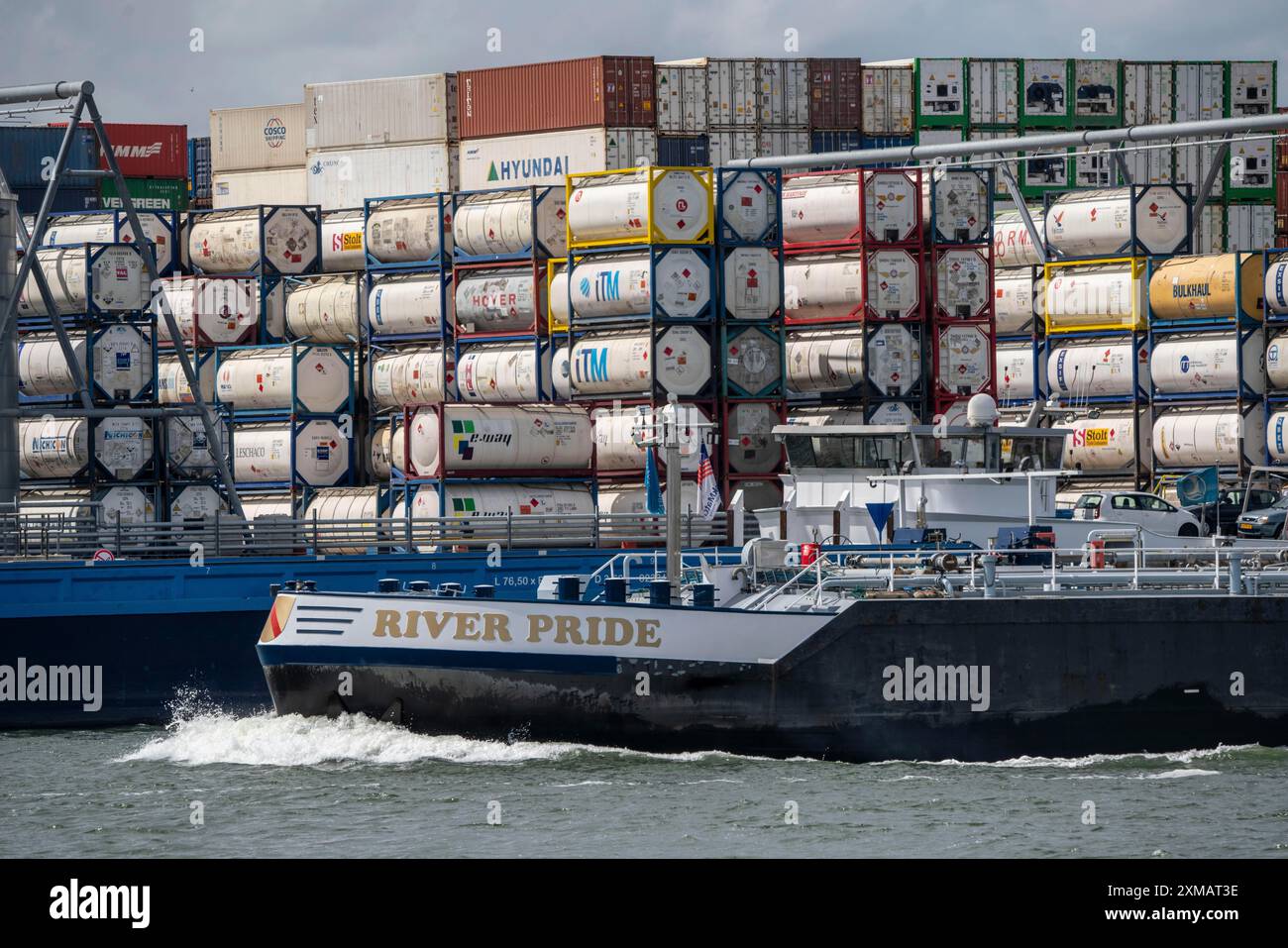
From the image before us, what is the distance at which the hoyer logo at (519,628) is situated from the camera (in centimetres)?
2572

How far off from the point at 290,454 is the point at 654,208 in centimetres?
1249

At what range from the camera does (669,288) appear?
43938 millimetres

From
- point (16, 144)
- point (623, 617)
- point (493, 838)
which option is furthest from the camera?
point (16, 144)

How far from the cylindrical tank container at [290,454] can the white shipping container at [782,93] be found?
21540mm

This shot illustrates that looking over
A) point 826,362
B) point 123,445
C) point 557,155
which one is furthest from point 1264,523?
point 123,445

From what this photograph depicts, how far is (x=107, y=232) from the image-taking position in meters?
51.6

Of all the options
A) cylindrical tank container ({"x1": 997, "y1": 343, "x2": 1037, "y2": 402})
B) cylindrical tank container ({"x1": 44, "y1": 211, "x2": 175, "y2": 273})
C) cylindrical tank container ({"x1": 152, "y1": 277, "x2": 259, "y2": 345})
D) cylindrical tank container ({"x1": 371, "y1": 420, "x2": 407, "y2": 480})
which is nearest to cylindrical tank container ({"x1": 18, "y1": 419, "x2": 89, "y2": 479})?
cylindrical tank container ({"x1": 44, "y1": 211, "x2": 175, "y2": 273})

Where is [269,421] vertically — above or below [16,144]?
below

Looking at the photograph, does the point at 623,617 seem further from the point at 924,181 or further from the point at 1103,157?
the point at 1103,157

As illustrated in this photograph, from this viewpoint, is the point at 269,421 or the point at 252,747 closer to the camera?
the point at 252,747

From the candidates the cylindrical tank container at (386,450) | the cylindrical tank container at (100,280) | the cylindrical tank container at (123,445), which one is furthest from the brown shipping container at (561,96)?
the cylindrical tank container at (123,445)

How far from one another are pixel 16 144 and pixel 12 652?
103 ft

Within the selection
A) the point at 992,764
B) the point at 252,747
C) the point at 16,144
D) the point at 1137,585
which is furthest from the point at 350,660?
the point at 16,144

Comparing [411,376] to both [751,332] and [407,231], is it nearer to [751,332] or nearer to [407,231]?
[407,231]
